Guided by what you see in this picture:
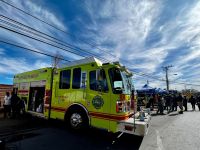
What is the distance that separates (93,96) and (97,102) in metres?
0.29

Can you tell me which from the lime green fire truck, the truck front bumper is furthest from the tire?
the truck front bumper

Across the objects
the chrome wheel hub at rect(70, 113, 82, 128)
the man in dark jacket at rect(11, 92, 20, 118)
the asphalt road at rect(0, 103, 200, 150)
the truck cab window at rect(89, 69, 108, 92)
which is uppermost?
the truck cab window at rect(89, 69, 108, 92)

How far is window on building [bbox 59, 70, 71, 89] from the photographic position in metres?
7.30

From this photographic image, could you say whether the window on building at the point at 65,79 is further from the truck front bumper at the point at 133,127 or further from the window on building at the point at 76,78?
the truck front bumper at the point at 133,127

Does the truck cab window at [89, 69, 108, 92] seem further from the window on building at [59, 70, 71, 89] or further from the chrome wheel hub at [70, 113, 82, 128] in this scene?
the window on building at [59, 70, 71, 89]

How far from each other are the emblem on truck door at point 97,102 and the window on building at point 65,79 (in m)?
1.60

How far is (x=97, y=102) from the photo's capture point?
6117mm

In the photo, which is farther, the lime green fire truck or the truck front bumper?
the lime green fire truck

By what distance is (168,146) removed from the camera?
5.48 metres

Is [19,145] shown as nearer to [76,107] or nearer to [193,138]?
[76,107]

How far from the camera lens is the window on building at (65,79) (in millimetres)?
7298

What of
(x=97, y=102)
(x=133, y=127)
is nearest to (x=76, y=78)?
(x=97, y=102)

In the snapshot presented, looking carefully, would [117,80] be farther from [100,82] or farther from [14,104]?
[14,104]

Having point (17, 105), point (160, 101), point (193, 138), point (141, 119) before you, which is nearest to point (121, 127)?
point (141, 119)
